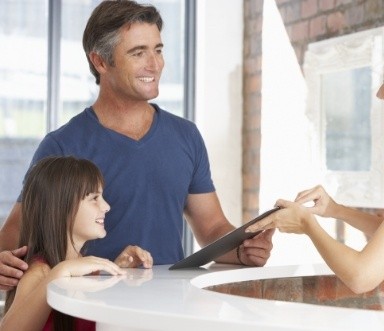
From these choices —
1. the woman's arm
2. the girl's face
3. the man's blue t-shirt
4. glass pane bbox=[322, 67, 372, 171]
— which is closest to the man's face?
the man's blue t-shirt

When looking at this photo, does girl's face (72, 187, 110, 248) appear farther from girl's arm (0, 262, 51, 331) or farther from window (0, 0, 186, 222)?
window (0, 0, 186, 222)

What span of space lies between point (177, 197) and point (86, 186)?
44 cm

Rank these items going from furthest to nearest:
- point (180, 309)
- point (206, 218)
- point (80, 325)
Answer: point (206, 218) → point (80, 325) → point (180, 309)

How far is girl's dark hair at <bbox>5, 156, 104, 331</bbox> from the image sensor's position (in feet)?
7.48

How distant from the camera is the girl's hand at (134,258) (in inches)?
91.5

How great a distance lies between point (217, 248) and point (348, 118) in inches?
96.6

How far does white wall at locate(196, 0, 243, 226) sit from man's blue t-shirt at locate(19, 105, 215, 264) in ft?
9.87

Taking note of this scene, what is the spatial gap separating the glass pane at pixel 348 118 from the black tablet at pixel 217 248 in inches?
84.1

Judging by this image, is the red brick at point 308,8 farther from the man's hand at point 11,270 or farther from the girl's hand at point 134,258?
the man's hand at point 11,270

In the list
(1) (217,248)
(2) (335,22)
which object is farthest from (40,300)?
(2) (335,22)

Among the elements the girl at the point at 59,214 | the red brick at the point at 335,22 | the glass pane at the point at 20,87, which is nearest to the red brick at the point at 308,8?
the red brick at the point at 335,22

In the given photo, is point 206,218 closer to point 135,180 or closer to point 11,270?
point 135,180

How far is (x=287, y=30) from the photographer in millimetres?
5246

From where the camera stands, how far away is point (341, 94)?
182 inches
